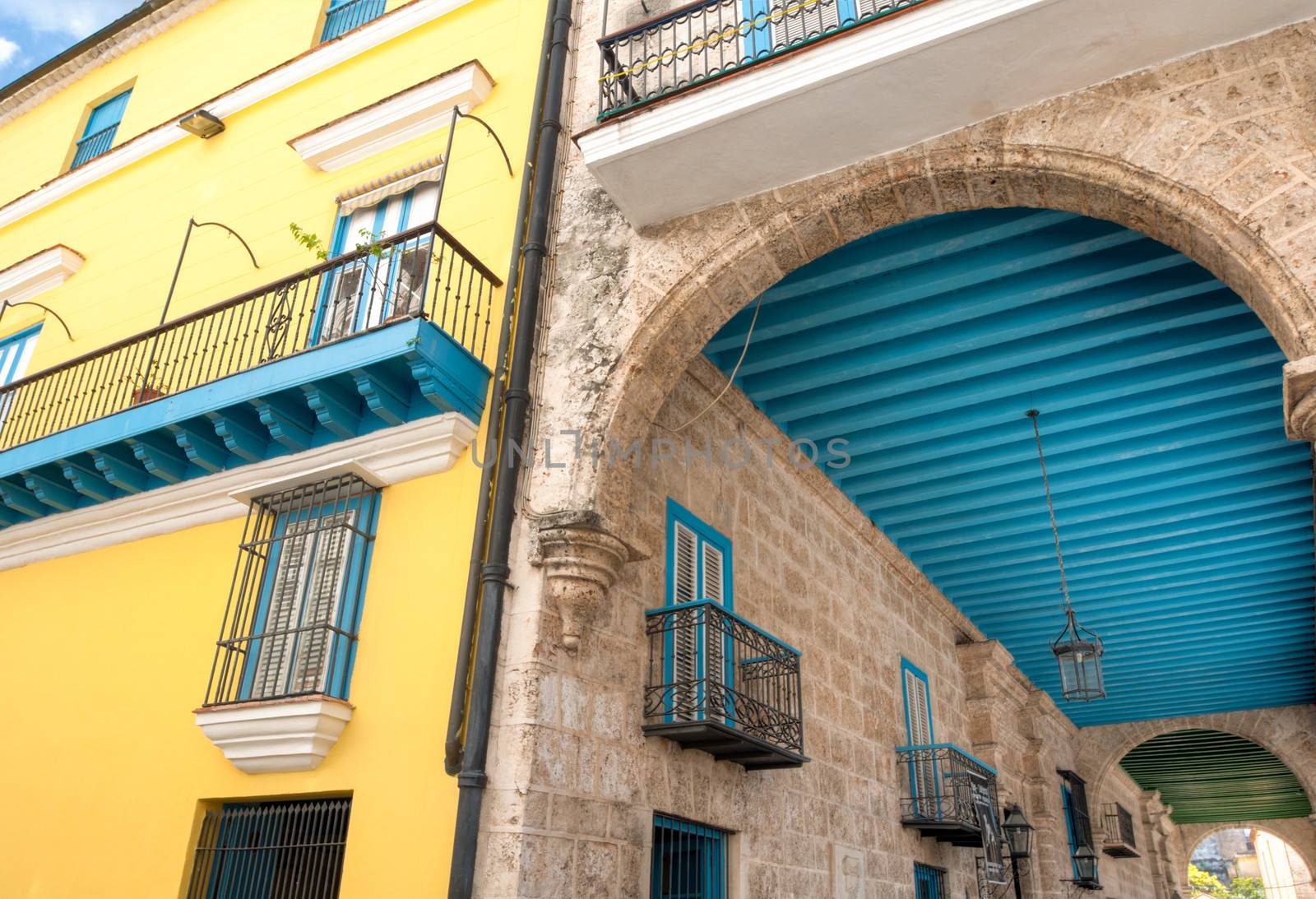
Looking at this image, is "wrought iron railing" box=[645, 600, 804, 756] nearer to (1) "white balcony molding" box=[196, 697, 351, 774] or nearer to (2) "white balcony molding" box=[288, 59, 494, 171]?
(1) "white balcony molding" box=[196, 697, 351, 774]

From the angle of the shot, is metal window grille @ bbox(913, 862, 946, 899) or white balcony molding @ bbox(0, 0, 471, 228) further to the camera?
metal window grille @ bbox(913, 862, 946, 899)

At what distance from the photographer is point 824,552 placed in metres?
8.64

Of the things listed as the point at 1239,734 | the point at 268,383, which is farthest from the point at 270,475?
the point at 1239,734

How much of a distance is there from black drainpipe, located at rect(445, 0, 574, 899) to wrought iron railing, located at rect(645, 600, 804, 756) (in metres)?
1.17

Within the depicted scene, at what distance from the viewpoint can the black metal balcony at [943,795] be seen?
8719 millimetres

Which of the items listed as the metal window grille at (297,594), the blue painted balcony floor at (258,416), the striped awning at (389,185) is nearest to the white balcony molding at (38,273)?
the blue painted balcony floor at (258,416)

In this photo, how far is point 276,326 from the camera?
252 inches

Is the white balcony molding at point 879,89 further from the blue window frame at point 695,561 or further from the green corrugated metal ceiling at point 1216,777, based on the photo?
the green corrugated metal ceiling at point 1216,777

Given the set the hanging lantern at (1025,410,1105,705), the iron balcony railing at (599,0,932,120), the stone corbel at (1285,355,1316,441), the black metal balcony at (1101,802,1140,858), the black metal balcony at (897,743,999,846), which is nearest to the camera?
the stone corbel at (1285,355,1316,441)

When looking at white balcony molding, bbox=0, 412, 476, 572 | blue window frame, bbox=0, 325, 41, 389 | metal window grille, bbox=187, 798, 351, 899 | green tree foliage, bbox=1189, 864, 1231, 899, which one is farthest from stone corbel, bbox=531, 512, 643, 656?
green tree foliage, bbox=1189, 864, 1231, 899

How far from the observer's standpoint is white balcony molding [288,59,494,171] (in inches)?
274

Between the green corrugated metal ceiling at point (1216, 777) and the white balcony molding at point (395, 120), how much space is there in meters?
17.1

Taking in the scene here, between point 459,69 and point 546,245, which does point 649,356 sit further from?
point 459,69

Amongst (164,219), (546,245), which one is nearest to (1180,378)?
(546,245)
